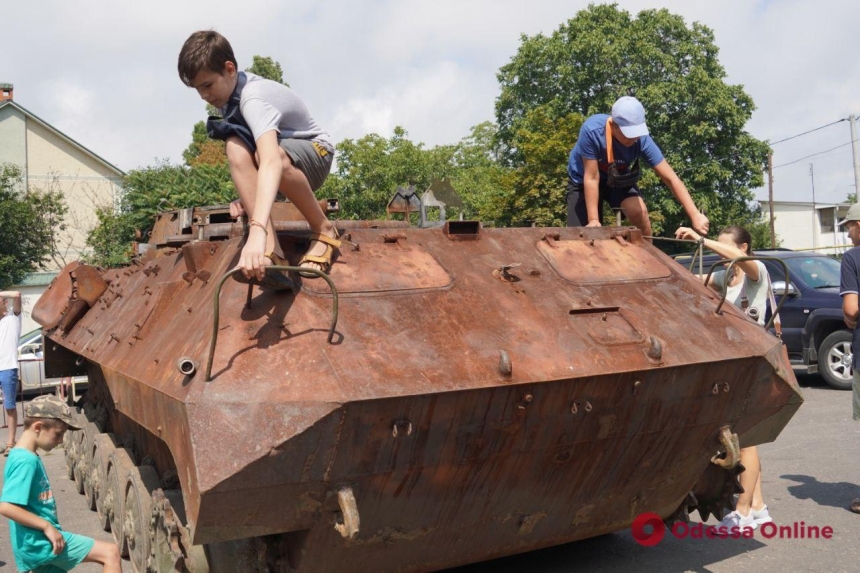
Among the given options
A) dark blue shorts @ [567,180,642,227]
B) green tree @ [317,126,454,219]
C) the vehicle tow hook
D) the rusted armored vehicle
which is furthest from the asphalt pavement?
green tree @ [317,126,454,219]

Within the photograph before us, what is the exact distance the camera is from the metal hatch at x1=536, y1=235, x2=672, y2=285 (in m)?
5.32

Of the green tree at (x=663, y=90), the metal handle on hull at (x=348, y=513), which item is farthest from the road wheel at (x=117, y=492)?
the green tree at (x=663, y=90)

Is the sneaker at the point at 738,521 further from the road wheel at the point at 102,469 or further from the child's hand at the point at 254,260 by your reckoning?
the road wheel at the point at 102,469

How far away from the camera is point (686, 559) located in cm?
585

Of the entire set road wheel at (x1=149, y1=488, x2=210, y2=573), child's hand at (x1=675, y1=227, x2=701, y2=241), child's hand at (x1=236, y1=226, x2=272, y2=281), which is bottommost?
road wheel at (x1=149, y1=488, x2=210, y2=573)

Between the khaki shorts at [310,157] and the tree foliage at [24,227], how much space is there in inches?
945

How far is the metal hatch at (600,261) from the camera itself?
5.32 m

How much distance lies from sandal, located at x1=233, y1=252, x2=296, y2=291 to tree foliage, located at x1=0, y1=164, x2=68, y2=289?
24304mm

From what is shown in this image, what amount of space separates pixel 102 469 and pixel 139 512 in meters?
1.72

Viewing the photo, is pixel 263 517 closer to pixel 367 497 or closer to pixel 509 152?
pixel 367 497

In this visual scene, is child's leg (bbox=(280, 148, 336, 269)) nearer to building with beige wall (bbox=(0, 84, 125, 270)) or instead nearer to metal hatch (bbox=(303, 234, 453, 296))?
metal hatch (bbox=(303, 234, 453, 296))

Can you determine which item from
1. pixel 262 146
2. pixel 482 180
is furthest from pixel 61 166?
pixel 262 146

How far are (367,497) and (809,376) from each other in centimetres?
1114

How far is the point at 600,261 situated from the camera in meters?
5.49
